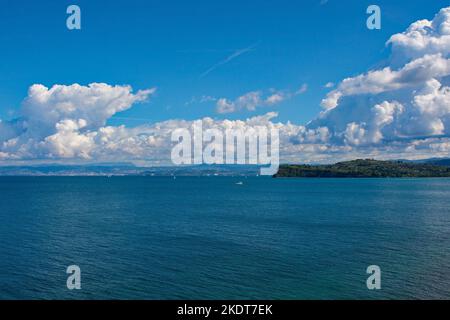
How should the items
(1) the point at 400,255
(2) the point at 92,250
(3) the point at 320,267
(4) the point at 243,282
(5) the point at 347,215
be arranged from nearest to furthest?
1. (4) the point at 243,282
2. (3) the point at 320,267
3. (1) the point at 400,255
4. (2) the point at 92,250
5. (5) the point at 347,215

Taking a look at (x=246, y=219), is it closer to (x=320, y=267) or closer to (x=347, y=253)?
(x=347, y=253)

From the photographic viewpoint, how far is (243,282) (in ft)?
147
